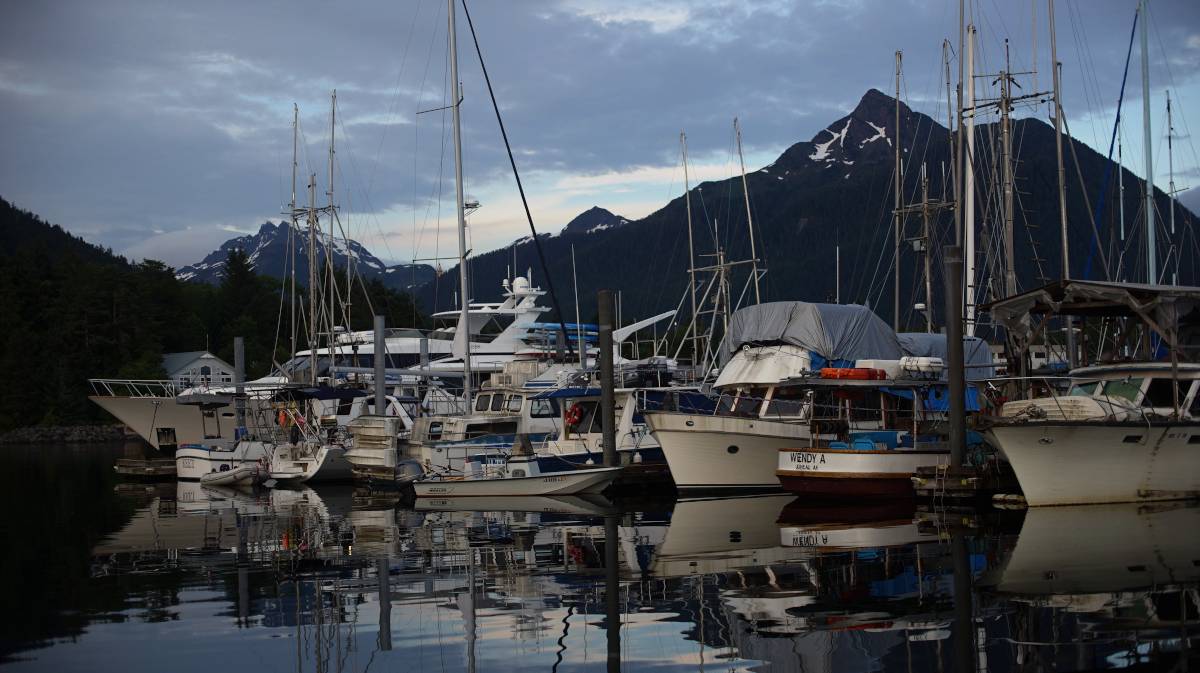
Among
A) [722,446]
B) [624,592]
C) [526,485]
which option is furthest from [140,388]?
[624,592]

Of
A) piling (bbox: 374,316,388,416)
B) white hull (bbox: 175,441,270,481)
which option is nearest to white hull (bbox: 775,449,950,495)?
piling (bbox: 374,316,388,416)

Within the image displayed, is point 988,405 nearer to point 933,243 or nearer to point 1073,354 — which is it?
point 1073,354

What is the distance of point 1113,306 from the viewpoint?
2481 centimetres

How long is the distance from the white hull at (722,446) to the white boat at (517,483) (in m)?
1.49

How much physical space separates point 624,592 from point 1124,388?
42.4ft

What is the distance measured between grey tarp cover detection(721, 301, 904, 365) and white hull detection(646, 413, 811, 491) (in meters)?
2.69

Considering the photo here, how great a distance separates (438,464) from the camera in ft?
106

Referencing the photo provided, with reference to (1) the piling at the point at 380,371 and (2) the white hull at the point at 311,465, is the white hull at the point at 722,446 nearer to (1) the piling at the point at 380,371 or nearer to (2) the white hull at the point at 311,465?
(1) the piling at the point at 380,371

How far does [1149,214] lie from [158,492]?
30617 millimetres

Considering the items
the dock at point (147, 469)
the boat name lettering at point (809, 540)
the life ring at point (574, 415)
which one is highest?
the life ring at point (574, 415)

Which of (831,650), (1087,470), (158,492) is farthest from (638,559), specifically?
(158,492)

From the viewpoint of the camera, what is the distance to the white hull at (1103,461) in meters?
21.9

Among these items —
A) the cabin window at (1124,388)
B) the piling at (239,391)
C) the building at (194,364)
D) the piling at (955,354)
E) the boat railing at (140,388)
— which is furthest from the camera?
the building at (194,364)

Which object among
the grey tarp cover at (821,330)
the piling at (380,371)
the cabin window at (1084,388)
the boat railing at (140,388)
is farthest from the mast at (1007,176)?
the boat railing at (140,388)
